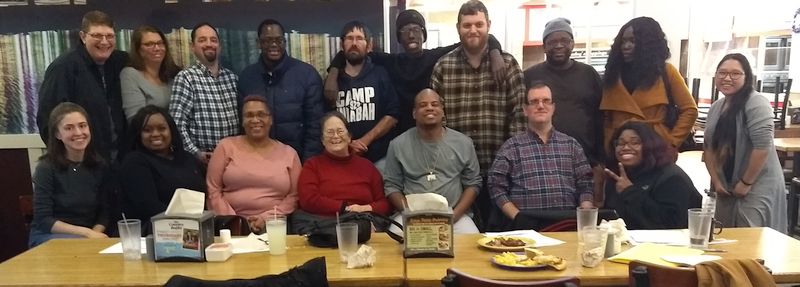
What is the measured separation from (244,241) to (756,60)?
7.01 meters

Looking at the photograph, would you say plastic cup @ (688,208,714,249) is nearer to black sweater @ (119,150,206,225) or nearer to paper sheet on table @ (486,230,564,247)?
paper sheet on table @ (486,230,564,247)

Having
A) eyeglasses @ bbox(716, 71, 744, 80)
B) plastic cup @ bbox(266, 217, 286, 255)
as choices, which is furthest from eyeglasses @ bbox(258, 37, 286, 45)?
eyeglasses @ bbox(716, 71, 744, 80)

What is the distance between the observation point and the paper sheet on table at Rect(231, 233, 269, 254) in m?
2.23

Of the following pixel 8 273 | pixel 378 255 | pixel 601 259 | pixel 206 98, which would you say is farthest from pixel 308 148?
pixel 601 259

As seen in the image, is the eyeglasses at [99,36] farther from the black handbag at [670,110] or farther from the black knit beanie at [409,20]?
the black handbag at [670,110]

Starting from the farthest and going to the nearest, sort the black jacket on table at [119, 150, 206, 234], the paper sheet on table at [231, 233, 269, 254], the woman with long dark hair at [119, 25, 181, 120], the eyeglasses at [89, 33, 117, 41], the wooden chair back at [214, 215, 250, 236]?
the woman with long dark hair at [119, 25, 181, 120] → the eyeglasses at [89, 33, 117, 41] → the black jacket on table at [119, 150, 206, 234] → the wooden chair back at [214, 215, 250, 236] → the paper sheet on table at [231, 233, 269, 254]

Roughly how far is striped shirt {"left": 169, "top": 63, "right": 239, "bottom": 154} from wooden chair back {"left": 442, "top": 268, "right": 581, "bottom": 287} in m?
2.08

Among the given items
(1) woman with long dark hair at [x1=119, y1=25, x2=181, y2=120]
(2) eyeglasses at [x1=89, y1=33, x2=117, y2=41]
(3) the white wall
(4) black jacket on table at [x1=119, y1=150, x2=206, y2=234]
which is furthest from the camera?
(3) the white wall

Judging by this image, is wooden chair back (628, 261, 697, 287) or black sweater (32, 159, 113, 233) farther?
black sweater (32, 159, 113, 233)

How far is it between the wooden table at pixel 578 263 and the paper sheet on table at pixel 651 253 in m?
0.05

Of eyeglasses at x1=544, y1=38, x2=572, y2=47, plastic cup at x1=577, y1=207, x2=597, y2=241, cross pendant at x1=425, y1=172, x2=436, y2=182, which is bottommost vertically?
cross pendant at x1=425, y1=172, x2=436, y2=182

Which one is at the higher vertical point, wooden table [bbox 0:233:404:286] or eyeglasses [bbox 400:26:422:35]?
eyeglasses [bbox 400:26:422:35]

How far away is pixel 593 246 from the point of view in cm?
204

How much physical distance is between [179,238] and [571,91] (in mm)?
2231
